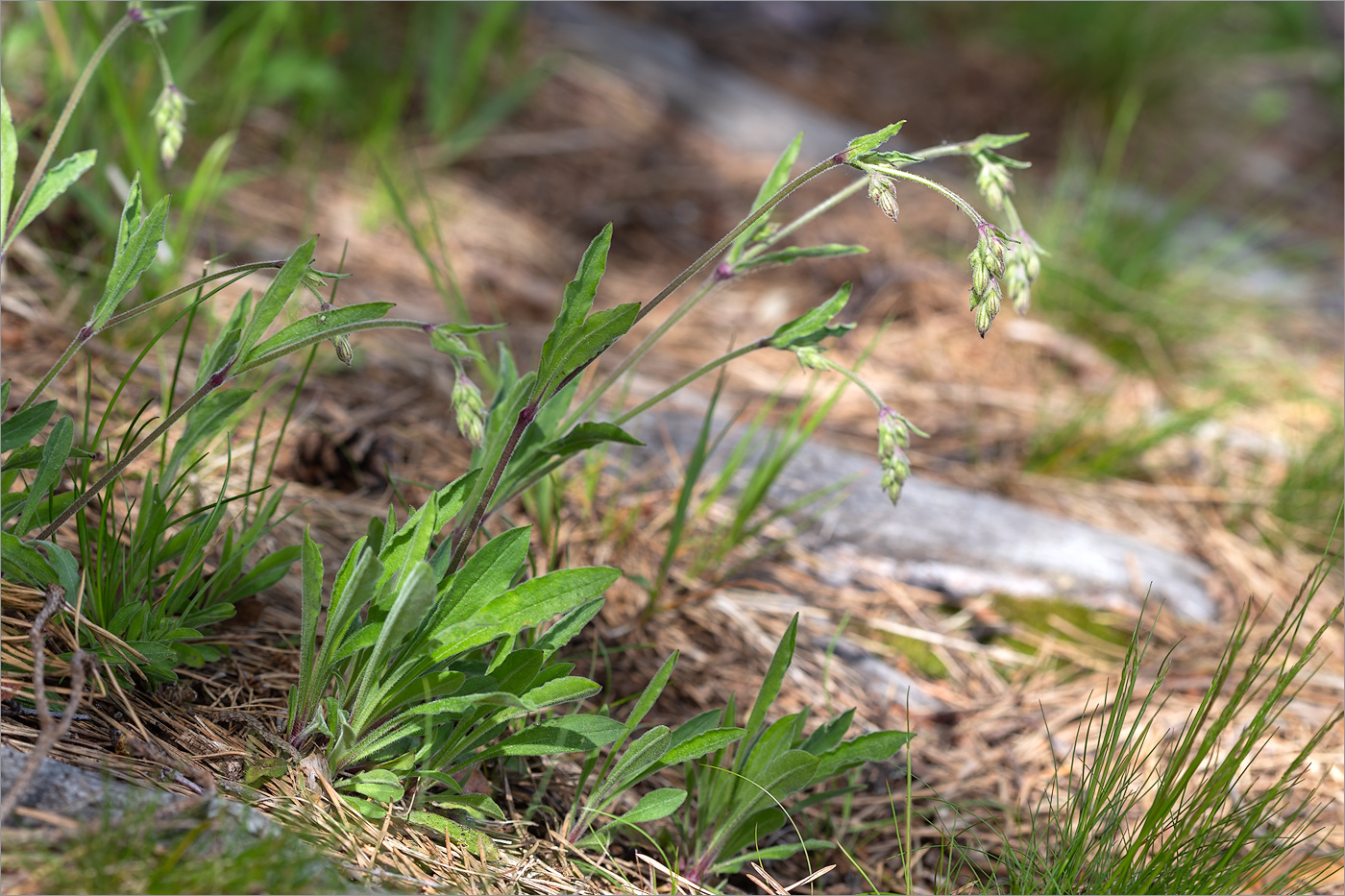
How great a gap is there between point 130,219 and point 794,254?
976 millimetres

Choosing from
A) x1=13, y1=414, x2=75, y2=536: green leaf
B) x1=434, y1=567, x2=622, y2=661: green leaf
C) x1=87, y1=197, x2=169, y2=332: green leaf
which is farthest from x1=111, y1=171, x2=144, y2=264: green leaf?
x1=434, y1=567, x2=622, y2=661: green leaf

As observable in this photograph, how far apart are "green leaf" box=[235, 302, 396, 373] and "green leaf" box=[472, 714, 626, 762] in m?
0.60

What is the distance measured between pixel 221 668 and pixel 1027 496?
7.68ft

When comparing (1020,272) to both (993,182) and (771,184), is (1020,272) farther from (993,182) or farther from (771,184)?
(771,184)

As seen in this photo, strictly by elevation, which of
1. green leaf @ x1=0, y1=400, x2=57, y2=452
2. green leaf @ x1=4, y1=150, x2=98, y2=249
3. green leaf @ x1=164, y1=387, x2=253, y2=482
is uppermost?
green leaf @ x1=4, y1=150, x2=98, y2=249

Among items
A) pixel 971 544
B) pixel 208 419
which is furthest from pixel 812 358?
pixel 971 544

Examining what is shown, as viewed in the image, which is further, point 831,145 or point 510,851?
point 831,145

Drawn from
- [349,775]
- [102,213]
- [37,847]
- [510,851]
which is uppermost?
[102,213]

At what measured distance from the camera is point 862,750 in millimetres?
1469

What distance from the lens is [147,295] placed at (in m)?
2.30

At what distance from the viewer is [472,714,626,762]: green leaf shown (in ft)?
4.37

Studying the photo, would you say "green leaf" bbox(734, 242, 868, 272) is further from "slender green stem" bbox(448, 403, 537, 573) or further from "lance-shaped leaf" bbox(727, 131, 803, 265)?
"slender green stem" bbox(448, 403, 537, 573)

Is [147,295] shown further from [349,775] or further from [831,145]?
[831,145]

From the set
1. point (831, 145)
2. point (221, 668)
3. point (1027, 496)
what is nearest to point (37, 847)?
point (221, 668)
